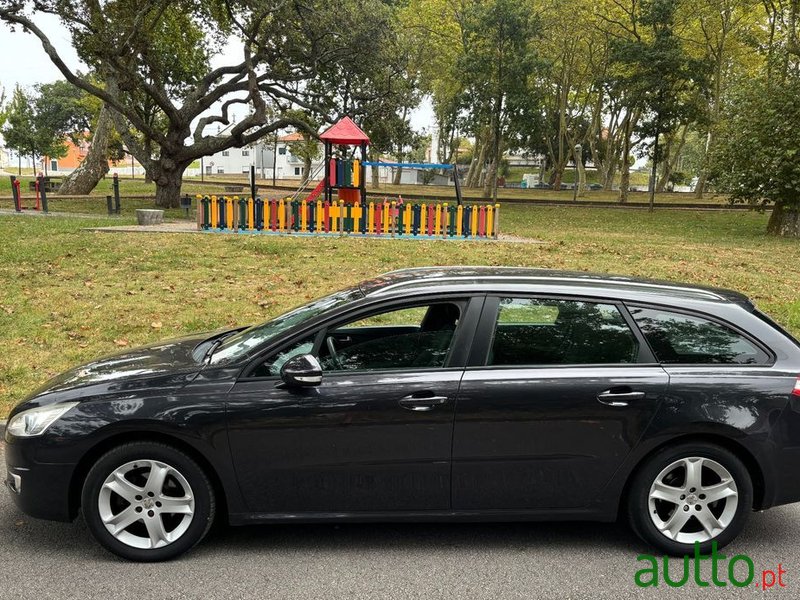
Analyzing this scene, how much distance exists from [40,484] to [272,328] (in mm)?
1412

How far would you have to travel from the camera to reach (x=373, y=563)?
3.42m

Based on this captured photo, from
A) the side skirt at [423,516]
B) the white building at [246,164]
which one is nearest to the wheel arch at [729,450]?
the side skirt at [423,516]

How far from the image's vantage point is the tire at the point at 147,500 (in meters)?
3.36

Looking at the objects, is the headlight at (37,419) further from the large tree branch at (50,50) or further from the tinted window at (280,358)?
the large tree branch at (50,50)

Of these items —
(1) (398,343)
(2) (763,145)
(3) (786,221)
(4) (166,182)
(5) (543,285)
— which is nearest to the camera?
(1) (398,343)

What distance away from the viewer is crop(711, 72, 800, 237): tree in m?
21.4

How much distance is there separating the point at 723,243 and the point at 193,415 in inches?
753

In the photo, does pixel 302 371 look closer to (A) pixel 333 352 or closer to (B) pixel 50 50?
(A) pixel 333 352

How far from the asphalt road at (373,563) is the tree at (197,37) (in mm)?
21083

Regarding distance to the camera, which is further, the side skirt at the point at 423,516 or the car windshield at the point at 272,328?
the car windshield at the point at 272,328

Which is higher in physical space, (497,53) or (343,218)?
(497,53)

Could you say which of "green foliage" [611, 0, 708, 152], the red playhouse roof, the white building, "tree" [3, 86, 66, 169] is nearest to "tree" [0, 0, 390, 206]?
the red playhouse roof

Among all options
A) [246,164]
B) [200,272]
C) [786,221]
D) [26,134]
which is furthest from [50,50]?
[246,164]

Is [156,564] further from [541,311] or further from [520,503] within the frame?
[541,311]
